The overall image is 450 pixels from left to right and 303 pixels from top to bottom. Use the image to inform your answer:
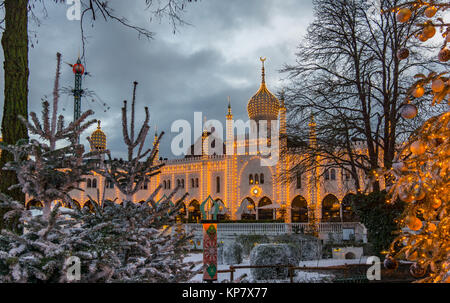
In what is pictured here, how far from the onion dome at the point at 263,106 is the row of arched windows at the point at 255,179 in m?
6.08

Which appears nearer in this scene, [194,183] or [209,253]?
[209,253]

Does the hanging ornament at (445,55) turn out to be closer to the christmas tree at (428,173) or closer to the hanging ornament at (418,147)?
the christmas tree at (428,173)

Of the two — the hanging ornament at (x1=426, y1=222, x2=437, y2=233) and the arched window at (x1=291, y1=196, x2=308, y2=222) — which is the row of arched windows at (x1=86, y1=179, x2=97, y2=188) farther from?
the hanging ornament at (x1=426, y1=222, x2=437, y2=233)

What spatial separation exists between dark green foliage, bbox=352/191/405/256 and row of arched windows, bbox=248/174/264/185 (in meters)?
25.4

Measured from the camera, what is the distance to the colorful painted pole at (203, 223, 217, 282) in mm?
6625

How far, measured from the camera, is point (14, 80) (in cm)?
502

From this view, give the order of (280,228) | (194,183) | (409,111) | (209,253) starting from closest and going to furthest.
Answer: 1. (409,111)
2. (209,253)
3. (280,228)
4. (194,183)

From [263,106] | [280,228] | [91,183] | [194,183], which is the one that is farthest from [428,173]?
[91,183]

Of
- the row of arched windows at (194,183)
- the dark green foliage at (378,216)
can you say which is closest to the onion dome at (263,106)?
the row of arched windows at (194,183)

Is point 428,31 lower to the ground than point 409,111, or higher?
higher

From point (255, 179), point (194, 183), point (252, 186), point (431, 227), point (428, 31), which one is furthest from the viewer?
point (194, 183)

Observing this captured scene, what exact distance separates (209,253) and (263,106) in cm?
3398

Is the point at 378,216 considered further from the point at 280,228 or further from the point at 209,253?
the point at 280,228
